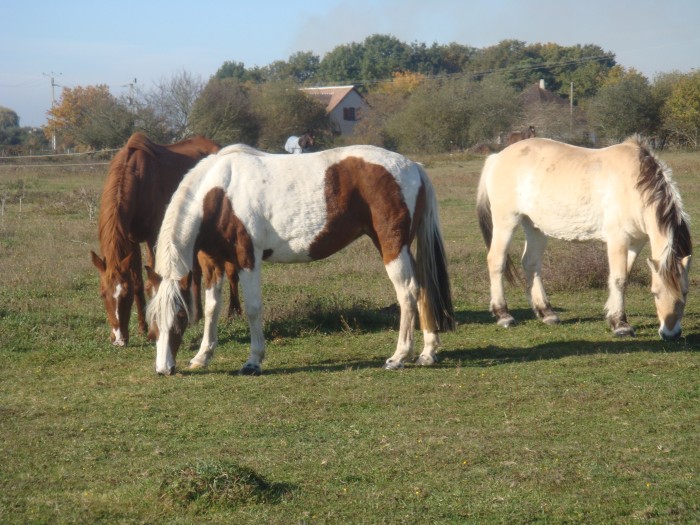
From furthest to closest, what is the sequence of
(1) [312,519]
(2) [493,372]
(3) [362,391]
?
(2) [493,372]
(3) [362,391]
(1) [312,519]

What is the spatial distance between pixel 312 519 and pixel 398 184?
389cm

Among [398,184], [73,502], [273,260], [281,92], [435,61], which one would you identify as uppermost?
[435,61]

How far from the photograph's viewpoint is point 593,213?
8836 mm

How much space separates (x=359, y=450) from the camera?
211 inches

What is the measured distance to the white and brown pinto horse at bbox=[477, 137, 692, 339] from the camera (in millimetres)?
8062

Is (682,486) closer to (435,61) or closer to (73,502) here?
(73,502)

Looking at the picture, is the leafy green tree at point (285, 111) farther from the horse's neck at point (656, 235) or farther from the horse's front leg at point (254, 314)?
the horse's front leg at point (254, 314)

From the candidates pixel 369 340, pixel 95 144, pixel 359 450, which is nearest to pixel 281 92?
pixel 95 144

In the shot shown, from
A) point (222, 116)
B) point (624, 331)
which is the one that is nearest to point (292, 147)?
point (624, 331)

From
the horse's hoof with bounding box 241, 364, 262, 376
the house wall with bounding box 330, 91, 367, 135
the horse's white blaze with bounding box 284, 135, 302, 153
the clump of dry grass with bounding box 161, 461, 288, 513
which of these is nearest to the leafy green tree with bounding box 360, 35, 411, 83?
the house wall with bounding box 330, 91, 367, 135

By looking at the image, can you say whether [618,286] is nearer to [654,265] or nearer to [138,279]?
[654,265]

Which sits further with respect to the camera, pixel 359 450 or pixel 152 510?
pixel 359 450

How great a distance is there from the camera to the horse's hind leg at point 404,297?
7555 millimetres

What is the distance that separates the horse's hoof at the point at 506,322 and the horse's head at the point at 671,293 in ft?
5.66
